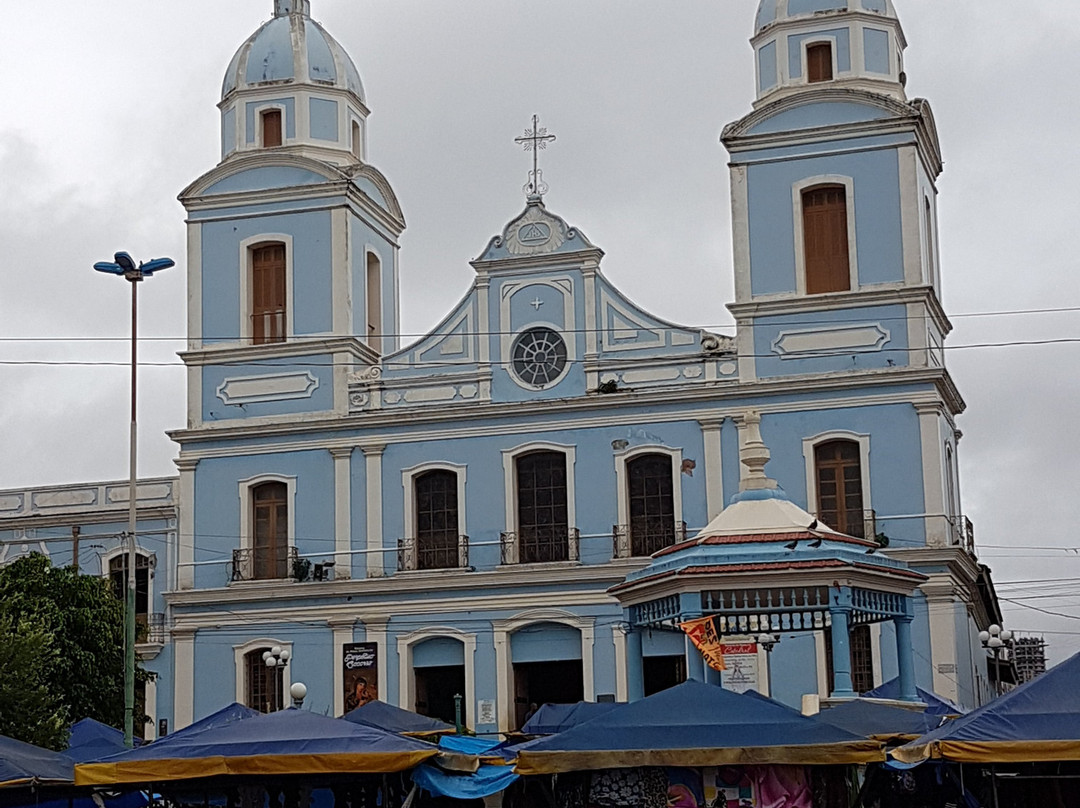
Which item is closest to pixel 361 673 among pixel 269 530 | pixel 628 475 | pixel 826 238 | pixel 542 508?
pixel 269 530

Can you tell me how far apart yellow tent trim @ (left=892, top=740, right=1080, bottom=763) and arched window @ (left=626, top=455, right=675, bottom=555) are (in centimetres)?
1809

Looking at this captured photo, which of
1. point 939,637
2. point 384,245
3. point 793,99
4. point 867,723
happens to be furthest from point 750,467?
point 384,245

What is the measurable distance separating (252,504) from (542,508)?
231 inches

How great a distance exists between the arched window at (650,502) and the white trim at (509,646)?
1.66 m

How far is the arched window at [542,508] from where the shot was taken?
33.8 meters

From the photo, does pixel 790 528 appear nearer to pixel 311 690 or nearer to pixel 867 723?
pixel 867 723

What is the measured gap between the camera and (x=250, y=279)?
3656cm

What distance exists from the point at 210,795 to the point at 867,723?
23.2 feet

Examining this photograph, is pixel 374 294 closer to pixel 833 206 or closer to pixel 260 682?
pixel 260 682

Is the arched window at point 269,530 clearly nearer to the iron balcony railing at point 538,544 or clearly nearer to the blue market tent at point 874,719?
the iron balcony railing at point 538,544

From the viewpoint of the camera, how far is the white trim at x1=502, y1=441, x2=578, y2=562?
111 ft

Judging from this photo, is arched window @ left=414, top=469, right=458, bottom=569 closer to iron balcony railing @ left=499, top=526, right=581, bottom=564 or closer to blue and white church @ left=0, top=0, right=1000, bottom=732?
blue and white church @ left=0, top=0, right=1000, bottom=732

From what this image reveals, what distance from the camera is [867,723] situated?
19.6 metres

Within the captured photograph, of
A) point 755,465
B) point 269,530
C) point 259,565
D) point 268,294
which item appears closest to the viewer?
point 755,465
